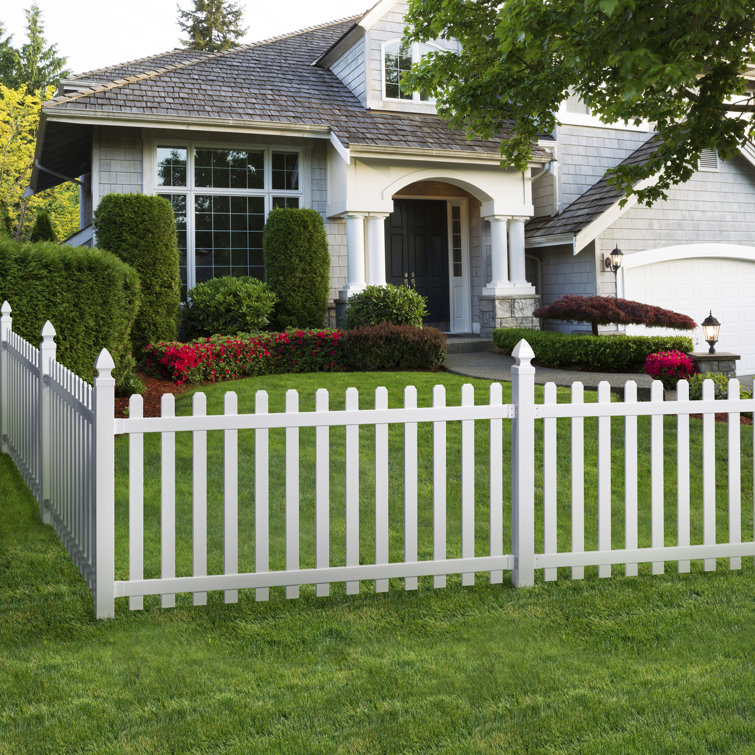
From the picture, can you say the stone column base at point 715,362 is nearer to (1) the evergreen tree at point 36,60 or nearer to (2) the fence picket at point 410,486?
(2) the fence picket at point 410,486

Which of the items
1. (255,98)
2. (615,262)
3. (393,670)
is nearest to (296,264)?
(255,98)

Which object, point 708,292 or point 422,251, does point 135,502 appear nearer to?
point 422,251

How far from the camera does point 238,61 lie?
1689 cm

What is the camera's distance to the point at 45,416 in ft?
19.0

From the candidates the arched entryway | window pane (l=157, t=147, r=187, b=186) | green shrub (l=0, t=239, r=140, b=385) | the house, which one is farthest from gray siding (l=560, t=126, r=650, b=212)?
green shrub (l=0, t=239, r=140, b=385)

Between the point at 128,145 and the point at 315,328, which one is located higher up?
the point at 128,145

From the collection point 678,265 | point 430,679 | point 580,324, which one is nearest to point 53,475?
point 430,679

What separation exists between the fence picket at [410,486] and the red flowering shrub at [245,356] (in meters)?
7.46

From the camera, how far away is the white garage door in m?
16.9

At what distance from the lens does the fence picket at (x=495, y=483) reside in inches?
178

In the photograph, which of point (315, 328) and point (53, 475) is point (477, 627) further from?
point (315, 328)

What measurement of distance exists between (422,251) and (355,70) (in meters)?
3.61

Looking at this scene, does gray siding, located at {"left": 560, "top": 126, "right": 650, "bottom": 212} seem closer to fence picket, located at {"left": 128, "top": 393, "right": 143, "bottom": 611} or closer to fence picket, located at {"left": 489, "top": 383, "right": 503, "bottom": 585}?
fence picket, located at {"left": 489, "top": 383, "right": 503, "bottom": 585}

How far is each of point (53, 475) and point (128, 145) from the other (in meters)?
10.2
